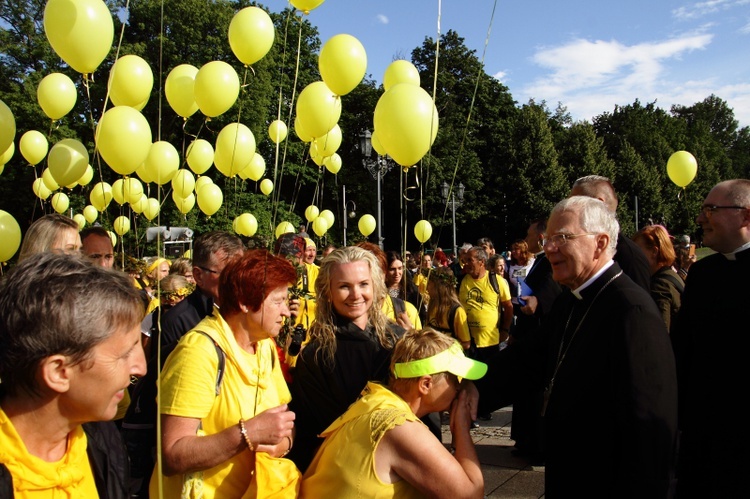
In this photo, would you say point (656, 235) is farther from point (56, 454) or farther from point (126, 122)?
point (126, 122)

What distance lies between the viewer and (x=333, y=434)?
1.98 meters

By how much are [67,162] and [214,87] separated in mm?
1806

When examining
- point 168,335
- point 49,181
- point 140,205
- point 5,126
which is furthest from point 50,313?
point 140,205

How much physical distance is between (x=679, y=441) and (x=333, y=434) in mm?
1902

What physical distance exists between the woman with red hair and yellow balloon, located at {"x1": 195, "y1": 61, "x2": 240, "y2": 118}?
11.0 ft

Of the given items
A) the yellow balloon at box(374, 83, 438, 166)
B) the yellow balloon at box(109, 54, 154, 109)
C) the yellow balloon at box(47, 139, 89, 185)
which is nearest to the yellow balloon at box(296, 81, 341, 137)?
the yellow balloon at box(374, 83, 438, 166)

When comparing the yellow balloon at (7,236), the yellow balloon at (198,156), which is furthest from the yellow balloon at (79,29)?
the yellow balloon at (198,156)

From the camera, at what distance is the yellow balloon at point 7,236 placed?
4.81 m

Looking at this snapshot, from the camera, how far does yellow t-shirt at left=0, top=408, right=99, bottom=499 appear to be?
1.20 m

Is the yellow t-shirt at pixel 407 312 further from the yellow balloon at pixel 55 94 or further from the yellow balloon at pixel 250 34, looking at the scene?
the yellow balloon at pixel 55 94

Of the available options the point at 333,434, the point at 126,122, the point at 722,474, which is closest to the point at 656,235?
the point at 722,474

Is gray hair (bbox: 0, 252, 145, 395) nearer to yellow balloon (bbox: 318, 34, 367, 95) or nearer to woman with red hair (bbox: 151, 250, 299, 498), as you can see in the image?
→ woman with red hair (bbox: 151, 250, 299, 498)

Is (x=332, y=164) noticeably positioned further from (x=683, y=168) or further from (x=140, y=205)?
(x=683, y=168)

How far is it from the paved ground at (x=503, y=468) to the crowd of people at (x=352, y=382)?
1.48m
